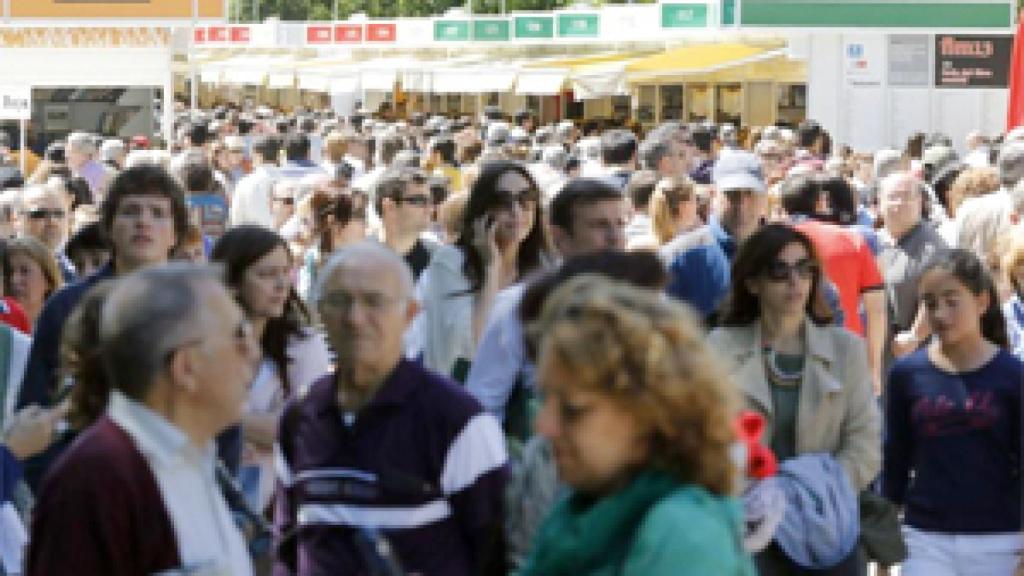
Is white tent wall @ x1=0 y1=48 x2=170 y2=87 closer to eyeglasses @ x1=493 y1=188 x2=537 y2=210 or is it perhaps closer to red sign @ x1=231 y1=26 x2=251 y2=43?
eyeglasses @ x1=493 y1=188 x2=537 y2=210

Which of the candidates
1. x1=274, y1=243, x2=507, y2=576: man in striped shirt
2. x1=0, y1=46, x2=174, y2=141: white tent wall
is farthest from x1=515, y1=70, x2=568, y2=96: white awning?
x1=274, y1=243, x2=507, y2=576: man in striped shirt

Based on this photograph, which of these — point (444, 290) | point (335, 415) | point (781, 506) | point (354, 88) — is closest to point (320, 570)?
point (335, 415)

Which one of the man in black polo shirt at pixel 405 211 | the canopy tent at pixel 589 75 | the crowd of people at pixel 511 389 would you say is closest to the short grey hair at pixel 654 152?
the crowd of people at pixel 511 389

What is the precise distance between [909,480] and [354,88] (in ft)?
122

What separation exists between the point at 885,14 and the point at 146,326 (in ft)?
87.4

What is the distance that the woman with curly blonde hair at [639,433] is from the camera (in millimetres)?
3273

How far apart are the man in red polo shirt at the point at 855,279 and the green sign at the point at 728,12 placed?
69.9 ft

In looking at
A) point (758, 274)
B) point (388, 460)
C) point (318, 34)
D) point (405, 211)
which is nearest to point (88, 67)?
point (405, 211)

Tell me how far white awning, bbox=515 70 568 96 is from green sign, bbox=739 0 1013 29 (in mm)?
5520

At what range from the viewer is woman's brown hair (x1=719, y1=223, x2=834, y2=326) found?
6.66 meters

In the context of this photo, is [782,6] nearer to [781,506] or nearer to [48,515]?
[781,506]

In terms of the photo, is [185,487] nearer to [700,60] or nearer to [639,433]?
[639,433]

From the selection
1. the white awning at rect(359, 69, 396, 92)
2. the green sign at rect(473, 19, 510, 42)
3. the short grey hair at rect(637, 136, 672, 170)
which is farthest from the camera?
the green sign at rect(473, 19, 510, 42)

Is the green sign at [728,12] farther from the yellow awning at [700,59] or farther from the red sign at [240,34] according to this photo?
the red sign at [240,34]
